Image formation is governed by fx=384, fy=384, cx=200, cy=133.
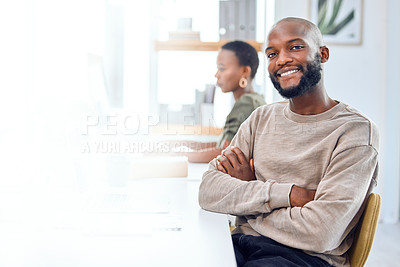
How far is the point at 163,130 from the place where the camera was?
9.16 ft

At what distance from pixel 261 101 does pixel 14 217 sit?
4.03 feet

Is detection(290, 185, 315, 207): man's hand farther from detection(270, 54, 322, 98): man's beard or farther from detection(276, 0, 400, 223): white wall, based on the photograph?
detection(276, 0, 400, 223): white wall

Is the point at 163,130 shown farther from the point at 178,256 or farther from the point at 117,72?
the point at 178,256

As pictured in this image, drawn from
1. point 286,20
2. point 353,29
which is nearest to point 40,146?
point 286,20

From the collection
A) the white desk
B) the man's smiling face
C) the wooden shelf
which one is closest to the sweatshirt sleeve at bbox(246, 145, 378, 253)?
the white desk

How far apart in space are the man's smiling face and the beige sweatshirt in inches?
3.5

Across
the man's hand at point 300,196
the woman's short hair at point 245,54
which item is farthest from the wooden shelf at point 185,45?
the man's hand at point 300,196

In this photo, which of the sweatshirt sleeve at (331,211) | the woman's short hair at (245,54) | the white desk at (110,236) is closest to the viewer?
the white desk at (110,236)

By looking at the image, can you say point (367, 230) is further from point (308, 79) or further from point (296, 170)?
point (308, 79)

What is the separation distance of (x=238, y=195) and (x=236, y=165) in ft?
0.44

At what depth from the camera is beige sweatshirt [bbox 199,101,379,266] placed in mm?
870

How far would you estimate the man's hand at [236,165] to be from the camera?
1089 millimetres

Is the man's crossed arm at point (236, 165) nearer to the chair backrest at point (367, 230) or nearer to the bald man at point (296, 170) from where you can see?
the bald man at point (296, 170)

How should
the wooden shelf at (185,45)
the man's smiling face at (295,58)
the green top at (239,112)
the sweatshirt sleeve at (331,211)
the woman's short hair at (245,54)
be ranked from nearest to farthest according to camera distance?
the sweatshirt sleeve at (331,211)
the man's smiling face at (295,58)
the green top at (239,112)
the woman's short hair at (245,54)
the wooden shelf at (185,45)
